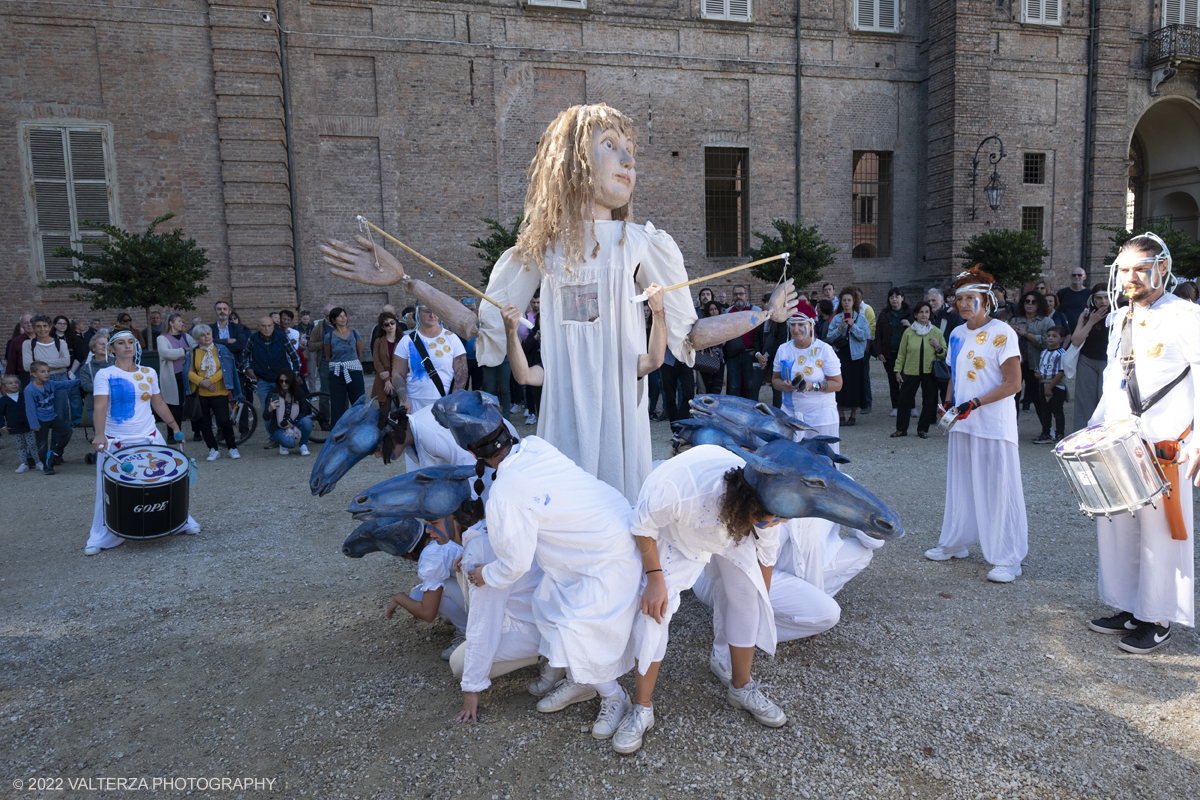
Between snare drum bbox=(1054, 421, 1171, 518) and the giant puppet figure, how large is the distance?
5.38 ft

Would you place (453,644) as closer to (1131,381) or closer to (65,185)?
(1131,381)

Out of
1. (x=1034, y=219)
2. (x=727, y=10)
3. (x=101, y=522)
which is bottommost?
(x=101, y=522)

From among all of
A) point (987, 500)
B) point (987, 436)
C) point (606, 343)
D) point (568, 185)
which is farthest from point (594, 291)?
point (987, 500)

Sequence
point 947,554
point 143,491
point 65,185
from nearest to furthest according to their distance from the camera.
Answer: point 947,554 → point 143,491 → point 65,185

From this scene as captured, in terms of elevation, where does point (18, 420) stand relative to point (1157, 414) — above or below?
below

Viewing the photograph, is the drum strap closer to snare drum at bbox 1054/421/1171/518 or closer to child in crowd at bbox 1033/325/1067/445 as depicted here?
snare drum at bbox 1054/421/1171/518

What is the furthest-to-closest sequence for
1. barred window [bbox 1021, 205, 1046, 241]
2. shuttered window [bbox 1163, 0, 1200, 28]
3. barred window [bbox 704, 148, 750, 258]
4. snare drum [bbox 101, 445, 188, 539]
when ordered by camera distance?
shuttered window [bbox 1163, 0, 1200, 28] → barred window [bbox 1021, 205, 1046, 241] → barred window [bbox 704, 148, 750, 258] → snare drum [bbox 101, 445, 188, 539]

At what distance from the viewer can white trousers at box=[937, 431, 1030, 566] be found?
4652mm

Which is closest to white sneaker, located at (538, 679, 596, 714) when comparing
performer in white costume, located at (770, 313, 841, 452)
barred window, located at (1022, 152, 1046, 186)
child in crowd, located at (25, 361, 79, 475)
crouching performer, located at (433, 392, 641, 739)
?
crouching performer, located at (433, 392, 641, 739)

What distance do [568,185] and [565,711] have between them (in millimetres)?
2216

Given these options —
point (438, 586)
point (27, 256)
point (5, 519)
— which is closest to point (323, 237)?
point (27, 256)

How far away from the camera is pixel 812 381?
6039 mm

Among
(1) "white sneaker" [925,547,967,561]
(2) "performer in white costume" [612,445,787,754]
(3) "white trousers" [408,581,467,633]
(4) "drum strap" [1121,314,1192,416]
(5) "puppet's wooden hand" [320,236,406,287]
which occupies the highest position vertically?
(5) "puppet's wooden hand" [320,236,406,287]

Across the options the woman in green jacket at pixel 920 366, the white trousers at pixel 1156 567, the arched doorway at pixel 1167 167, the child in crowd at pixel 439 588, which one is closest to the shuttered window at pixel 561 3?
the woman in green jacket at pixel 920 366
